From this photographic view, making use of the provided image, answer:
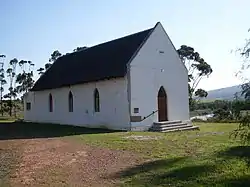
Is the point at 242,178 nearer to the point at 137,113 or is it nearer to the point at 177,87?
the point at 137,113

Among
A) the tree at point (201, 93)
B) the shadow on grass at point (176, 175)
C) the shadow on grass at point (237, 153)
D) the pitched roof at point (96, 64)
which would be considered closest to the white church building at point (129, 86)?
the pitched roof at point (96, 64)

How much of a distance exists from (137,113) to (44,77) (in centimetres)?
1701

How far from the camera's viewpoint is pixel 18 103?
59062 mm

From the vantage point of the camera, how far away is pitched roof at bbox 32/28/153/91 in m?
26.0

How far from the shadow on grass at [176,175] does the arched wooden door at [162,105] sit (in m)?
14.8

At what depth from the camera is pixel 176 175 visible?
980 cm

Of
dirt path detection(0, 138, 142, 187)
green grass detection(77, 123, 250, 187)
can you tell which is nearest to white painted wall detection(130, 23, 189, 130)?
green grass detection(77, 123, 250, 187)

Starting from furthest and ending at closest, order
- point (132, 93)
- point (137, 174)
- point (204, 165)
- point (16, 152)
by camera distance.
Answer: point (132, 93)
point (16, 152)
point (204, 165)
point (137, 174)

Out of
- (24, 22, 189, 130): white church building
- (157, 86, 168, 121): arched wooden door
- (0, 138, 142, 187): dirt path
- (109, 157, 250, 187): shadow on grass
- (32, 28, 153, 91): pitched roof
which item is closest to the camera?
(109, 157, 250, 187): shadow on grass

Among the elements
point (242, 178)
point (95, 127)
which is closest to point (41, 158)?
point (242, 178)

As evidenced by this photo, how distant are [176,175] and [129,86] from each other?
14858mm

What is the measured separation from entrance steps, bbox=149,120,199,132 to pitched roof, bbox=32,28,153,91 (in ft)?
13.6

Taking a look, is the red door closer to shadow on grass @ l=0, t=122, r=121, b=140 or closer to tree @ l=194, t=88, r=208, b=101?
shadow on grass @ l=0, t=122, r=121, b=140

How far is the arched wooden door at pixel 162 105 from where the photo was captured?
1043 inches
